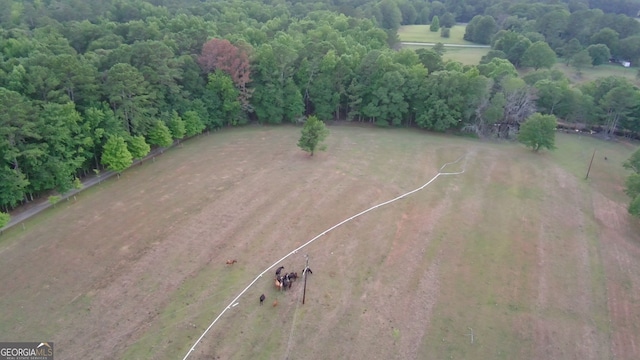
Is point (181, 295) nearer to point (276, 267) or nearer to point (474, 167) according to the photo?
point (276, 267)

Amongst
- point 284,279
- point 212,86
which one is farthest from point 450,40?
point 284,279

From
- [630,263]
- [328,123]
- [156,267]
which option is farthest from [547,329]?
[328,123]

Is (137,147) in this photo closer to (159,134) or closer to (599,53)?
(159,134)

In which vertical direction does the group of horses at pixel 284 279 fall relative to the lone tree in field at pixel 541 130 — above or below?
below

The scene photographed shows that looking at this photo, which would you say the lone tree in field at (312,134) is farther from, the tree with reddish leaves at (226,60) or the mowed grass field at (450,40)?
the mowed grass field at (450,40)

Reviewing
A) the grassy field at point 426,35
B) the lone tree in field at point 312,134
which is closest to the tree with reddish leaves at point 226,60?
the lone tree in field at point 312,134

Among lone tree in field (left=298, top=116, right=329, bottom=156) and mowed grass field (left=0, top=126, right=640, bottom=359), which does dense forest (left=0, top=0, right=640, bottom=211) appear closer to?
mowed grass field (left=0, top=126, right=640, bottom=359)
